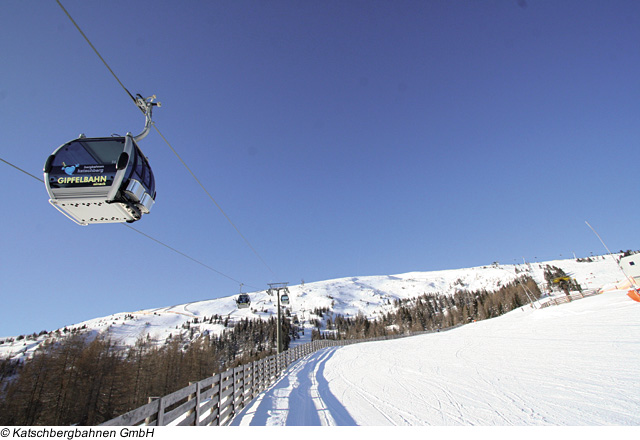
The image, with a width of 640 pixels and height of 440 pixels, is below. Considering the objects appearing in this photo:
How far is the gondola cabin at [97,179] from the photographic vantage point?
5578 millimetres

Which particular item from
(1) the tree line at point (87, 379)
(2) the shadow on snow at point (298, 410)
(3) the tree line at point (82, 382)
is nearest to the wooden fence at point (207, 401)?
(2) the shadow on snow at point (298, 410)

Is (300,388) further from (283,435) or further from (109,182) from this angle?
(109,182)

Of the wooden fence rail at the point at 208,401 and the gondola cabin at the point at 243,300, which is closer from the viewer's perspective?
the wooden fence rail at the point at 208,401

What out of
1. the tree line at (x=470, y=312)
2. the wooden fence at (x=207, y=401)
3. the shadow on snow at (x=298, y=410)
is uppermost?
the tree line at (x=470, y=312)

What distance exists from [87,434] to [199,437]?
2.02 meters

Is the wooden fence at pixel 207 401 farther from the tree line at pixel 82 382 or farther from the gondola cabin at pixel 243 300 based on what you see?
the tree line at pixel 82 382

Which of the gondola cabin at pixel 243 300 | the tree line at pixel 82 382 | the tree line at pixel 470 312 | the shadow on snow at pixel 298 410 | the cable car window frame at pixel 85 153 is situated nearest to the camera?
the cable car window frame at pixel 85 153

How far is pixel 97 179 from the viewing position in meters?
5.64

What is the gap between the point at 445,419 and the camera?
5758mm

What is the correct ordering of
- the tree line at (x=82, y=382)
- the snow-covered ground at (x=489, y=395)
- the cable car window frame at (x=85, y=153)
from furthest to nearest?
the tree line at (x=82, y=382)
the cable car window frame at (x=85, y=153)
the snow-covered ground at (x=489, y=395)

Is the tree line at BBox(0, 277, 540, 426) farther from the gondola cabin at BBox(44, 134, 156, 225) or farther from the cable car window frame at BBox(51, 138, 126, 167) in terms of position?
the cable car window frame at BBox(51, 138, 126, 167)

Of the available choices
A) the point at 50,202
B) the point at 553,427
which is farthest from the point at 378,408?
the point at 50,202

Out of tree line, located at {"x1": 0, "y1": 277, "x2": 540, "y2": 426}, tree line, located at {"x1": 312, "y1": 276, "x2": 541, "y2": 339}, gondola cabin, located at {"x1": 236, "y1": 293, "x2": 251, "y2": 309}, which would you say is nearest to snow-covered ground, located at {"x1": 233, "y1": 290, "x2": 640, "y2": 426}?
gondola cabin, located at {"x1": 236, "y1": 293, "x2": 251, "y2": 309}

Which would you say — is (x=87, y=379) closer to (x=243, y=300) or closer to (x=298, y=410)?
(x=243, y=300)
